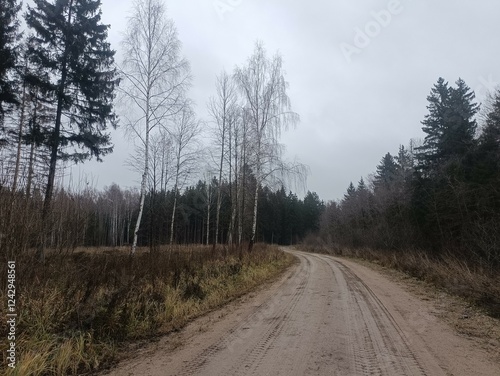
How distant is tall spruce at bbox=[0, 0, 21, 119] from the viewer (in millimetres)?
14500

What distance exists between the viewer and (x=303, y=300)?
30.1 ft

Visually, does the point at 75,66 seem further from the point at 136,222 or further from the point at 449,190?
the point at 449,190

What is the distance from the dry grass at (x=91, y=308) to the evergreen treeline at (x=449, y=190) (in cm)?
1447

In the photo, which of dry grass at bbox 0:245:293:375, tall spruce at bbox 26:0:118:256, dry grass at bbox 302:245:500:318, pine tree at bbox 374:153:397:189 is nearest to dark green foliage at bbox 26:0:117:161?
tall spruce at bbox 26:0:118:256

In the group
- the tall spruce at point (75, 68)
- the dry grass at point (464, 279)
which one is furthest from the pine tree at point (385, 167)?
the tall spruce at point (75, 68)

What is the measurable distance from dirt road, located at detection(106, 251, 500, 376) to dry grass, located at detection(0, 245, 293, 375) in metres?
0.59

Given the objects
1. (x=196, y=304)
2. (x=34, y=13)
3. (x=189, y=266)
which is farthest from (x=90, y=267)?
(x=34, y=13)

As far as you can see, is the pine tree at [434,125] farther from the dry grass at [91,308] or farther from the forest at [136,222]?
the dry grass at [91,308]

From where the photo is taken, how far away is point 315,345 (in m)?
5.38

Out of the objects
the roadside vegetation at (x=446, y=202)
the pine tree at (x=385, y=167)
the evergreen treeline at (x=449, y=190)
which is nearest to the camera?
the roadside vegetation at (x=446, y=202)

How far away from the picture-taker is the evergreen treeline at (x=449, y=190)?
23.5 meters

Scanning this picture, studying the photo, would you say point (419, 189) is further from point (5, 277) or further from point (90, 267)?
point (5, 277)

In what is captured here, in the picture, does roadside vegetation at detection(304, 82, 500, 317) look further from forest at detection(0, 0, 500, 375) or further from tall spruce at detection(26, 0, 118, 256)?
tall spruce at detection(26, 0, 118, 256)

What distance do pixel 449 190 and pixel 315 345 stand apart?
2613cm
